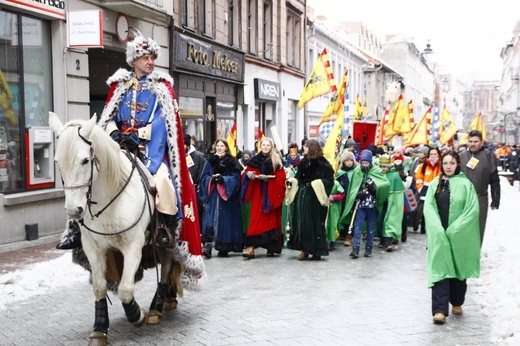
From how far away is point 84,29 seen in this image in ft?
40.0

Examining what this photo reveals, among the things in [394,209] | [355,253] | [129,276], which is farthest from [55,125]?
[394,209]

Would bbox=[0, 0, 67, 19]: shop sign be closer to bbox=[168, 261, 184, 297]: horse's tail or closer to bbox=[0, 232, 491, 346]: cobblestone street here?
bbox=[0, 232, 491, 346]: cobblestone street

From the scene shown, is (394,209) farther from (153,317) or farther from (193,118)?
(193,118)

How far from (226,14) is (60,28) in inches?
409

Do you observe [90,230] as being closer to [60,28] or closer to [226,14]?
[60,28]

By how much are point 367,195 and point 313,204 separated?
113 centimetres

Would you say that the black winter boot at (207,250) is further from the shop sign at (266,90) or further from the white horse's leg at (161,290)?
the shop sign at (266,90)

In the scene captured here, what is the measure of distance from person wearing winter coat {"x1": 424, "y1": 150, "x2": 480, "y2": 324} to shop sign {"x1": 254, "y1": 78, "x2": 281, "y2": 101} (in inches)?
726

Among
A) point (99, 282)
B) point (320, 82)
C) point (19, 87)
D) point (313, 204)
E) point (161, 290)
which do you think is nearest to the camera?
point (99, 282)

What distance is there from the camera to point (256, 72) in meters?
25.1

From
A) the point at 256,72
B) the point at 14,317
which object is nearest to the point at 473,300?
the point at 14,317

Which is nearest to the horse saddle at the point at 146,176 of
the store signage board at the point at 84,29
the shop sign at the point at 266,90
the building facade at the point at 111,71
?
the building facade at the point at 111,71

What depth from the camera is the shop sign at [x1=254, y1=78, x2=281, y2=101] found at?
24.8 metres

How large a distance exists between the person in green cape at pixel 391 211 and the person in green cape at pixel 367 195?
0.28m
